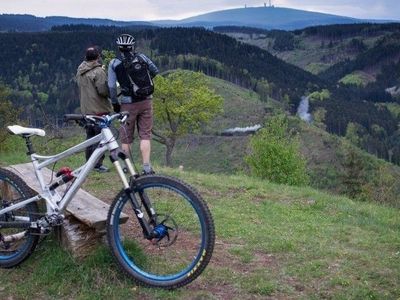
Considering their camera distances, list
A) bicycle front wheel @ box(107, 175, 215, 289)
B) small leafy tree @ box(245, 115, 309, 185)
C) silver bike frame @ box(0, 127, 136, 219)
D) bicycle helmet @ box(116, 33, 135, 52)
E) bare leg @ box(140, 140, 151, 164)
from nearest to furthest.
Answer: bicycle front wheel @ box(107, 175, 215, 289) < silver bike frame @ box(0, 127, 136, 219) < bicycle helmet @ box(116, 33, 135, 52) < bare leg @ box(140, 140, 151, 164) < small leafy tree @ box(245, 115, 309, 185)

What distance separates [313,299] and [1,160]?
12.3 meters

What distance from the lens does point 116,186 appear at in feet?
36.6

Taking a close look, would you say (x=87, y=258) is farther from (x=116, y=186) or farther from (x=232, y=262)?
(x=116, y=186)

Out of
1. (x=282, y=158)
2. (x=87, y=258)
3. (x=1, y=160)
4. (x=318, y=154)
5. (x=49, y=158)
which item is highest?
(x=49, y=158)

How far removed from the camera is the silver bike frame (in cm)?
535

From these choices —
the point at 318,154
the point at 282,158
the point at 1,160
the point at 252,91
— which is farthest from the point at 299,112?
the point at 1,160

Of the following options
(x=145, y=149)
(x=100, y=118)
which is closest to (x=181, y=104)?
(x=145, y=149)

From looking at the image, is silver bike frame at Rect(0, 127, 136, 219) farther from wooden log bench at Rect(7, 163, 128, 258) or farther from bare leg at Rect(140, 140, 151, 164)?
bare leg at Rect(140, 140, 151, 164)

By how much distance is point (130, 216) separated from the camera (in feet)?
18.8

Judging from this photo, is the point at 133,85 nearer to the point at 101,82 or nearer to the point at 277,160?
the point at 101,82

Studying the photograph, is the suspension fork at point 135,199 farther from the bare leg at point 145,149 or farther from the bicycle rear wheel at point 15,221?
the bare leg at point 145,149

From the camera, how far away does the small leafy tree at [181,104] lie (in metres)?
42.4

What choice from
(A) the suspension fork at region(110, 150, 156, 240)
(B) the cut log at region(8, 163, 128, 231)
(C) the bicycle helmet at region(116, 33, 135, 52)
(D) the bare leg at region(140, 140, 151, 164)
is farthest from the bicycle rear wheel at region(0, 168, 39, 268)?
(D) the bare leg at region(140, 140, 151, 164)

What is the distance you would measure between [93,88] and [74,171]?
4.06 meters
